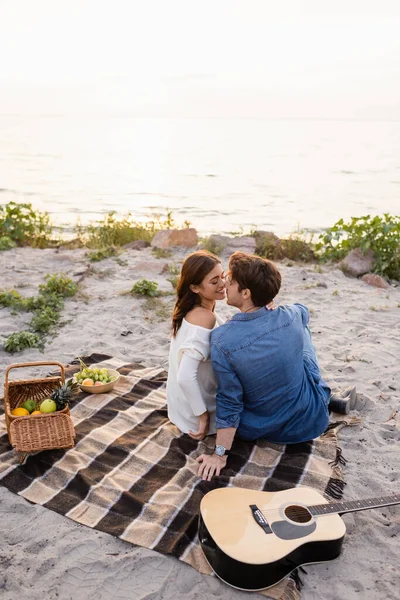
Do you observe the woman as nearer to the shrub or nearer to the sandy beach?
the sandy beach

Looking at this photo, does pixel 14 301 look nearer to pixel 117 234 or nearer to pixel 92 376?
pixel 92 376

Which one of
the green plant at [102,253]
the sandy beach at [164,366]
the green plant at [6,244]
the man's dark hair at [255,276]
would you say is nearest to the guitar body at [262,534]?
the sandy beach at [164,366]

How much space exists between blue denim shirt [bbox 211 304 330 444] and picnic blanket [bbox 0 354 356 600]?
0.69 ft

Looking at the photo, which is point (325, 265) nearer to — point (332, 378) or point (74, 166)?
point (332, 378)

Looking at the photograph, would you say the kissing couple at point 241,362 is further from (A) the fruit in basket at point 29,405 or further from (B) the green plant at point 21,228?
(B) the green plant at point 21,228

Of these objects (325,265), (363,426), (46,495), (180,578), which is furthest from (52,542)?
(325,265)

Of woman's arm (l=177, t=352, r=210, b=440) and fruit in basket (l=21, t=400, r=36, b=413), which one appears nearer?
woman's arm (l=177, t=352, r=210, b=440)

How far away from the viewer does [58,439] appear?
3832 mm

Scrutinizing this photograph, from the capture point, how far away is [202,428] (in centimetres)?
390

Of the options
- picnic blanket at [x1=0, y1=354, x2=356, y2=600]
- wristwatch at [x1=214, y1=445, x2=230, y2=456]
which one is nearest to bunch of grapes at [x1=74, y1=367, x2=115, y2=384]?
picnic blanket at [x1=0, y1=354, x2=356, y2=600]

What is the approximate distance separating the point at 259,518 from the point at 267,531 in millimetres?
98

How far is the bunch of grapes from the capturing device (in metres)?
4.75

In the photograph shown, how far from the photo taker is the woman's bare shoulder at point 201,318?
12.2ft

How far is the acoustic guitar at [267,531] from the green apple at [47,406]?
136cm
